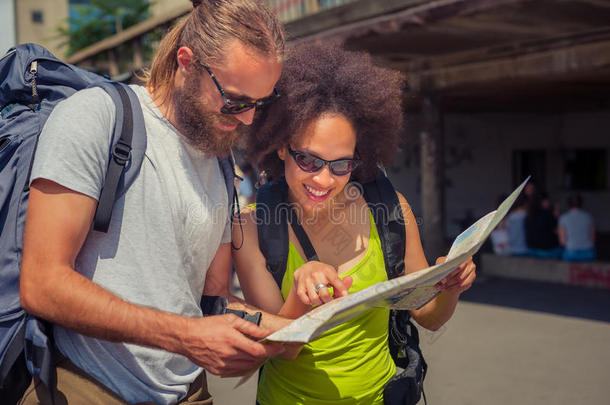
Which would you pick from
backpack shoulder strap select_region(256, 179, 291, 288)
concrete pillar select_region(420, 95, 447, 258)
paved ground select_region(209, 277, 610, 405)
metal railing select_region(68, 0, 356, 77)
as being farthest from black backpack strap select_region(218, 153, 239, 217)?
concrete pillar select_region(420, 95, 447, 258)

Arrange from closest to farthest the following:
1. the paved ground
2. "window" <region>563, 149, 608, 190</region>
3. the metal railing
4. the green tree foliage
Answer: the paved ground, the metal railing, "window" <region>563, 149, 608, 190</region>, the green tree foliage

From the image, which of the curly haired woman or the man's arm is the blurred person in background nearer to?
the curly haired woman

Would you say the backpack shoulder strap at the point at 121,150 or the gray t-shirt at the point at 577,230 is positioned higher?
the backpack shoulder strap at the point at 121,150

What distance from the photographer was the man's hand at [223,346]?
132 centimetres

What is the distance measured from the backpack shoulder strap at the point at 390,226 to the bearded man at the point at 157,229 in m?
0.51

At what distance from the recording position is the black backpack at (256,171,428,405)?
185cm

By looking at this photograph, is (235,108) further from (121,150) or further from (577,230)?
(577,230)

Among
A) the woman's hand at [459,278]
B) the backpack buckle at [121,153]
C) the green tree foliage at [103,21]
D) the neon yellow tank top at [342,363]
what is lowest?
the neon yellow tank top at [342,363]

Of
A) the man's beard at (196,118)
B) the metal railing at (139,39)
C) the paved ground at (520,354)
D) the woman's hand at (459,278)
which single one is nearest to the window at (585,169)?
the paved ground at (520,354)

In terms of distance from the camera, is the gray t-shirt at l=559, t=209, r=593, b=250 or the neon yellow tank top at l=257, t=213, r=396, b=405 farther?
the gray t-shirt at l=559, t=209, r=593, b=250

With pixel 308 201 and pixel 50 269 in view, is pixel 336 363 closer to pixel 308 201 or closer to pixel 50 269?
pixel 308 201

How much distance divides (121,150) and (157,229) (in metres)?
0.22

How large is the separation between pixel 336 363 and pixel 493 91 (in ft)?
28.7

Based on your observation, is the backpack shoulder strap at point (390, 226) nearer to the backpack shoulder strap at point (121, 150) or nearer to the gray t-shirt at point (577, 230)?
the backpack shoulder strap at point (121, 150)
